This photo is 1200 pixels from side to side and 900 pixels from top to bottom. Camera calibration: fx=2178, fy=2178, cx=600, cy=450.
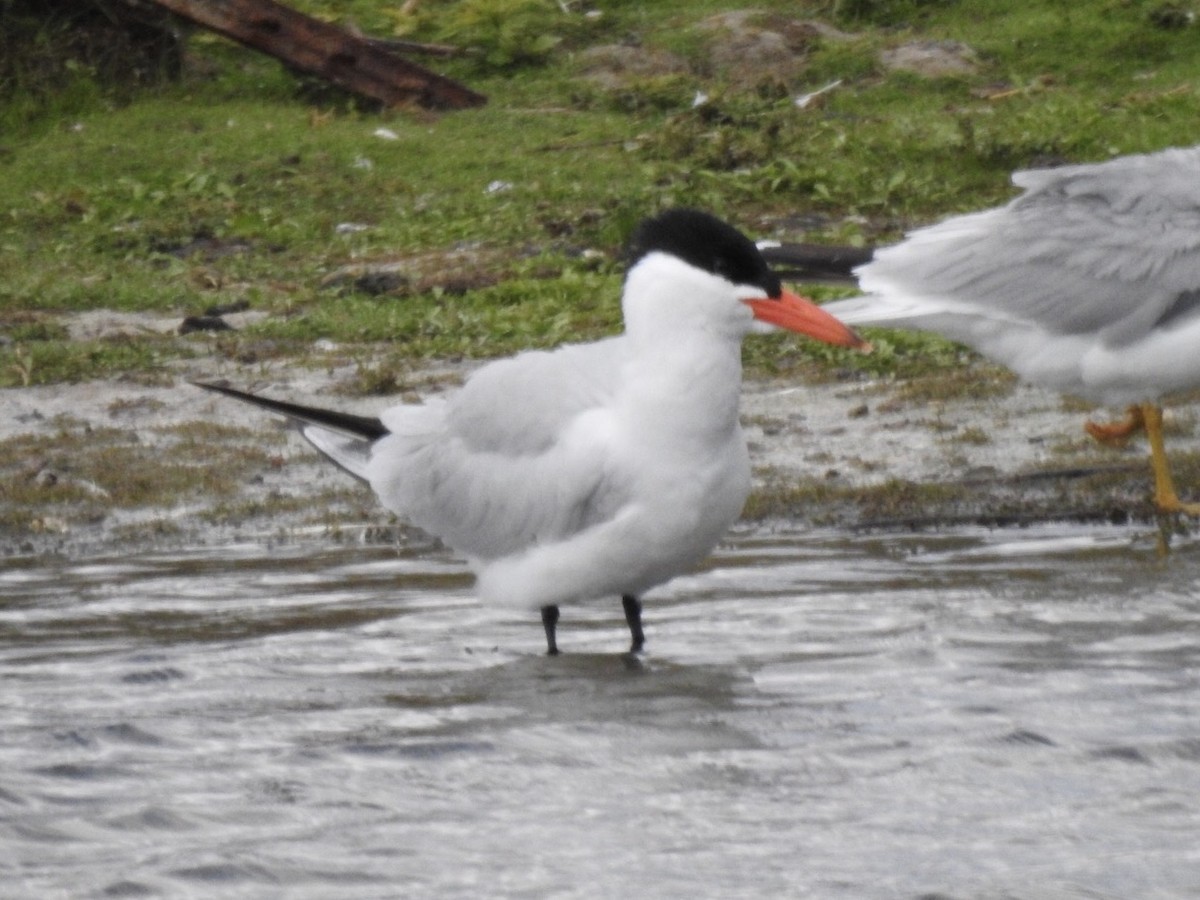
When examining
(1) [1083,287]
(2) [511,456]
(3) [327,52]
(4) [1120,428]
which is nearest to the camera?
(2) [511,456]

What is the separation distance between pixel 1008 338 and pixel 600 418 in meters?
2.72

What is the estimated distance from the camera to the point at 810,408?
841 centimetres

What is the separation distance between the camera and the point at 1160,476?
23.2 ft

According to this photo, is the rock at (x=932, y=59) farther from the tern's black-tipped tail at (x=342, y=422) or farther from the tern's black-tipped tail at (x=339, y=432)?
the tern's black-tipped tail at (x=342, y=422)

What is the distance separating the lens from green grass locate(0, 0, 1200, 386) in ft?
32.0

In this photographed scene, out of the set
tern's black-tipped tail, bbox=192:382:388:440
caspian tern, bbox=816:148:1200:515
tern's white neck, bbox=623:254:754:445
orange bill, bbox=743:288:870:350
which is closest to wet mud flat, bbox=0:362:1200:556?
caspian tern, bbox=816:148:1200:515

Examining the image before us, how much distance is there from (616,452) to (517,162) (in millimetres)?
7010

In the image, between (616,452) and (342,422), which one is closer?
(616,452)

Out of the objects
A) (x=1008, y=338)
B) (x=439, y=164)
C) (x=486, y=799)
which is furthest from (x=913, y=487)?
(x=439, y=164)

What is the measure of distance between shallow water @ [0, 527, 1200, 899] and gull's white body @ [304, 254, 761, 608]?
0.30 meters

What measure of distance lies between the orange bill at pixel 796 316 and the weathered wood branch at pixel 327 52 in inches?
315

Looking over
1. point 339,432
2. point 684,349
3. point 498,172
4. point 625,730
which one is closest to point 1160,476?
point 684,349

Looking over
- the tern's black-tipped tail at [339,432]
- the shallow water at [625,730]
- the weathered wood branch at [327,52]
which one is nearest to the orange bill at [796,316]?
the shallow water at [625,730]

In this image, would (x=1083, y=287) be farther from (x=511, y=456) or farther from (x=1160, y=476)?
(x=511, y=456)
